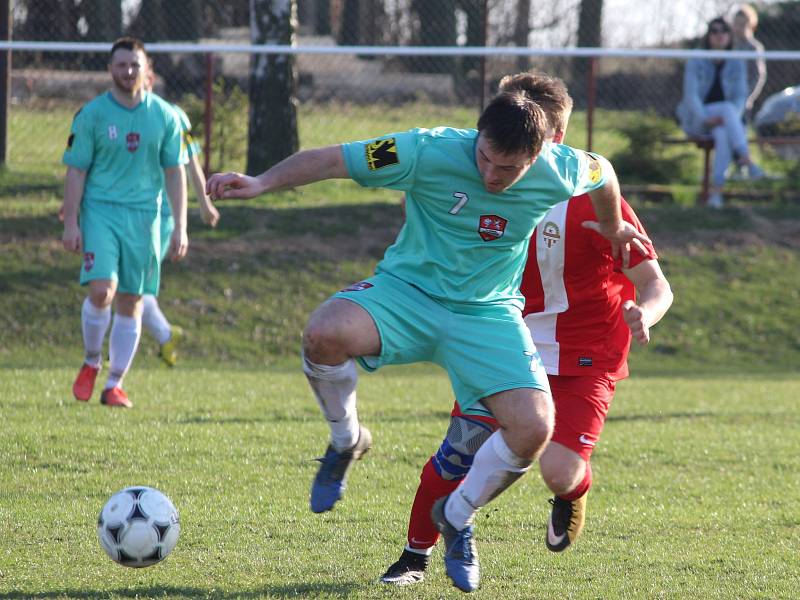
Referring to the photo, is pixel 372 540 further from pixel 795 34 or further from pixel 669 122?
pixel 795 34

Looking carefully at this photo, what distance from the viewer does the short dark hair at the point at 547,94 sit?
4.50 metres

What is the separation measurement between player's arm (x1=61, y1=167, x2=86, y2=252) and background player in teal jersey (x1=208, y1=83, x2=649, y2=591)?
3.97 m

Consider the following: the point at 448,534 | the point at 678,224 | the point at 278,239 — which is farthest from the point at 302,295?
the point at 448,534

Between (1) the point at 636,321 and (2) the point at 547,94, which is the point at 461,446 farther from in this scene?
(2) the point at 547,94

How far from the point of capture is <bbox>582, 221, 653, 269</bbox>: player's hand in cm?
455

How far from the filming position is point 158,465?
20.0ft

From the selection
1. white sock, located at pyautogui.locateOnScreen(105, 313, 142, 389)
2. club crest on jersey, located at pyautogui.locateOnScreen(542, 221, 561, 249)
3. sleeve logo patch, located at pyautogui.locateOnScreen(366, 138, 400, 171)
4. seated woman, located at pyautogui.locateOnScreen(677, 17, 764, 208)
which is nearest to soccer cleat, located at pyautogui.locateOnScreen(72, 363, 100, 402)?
white sock, located at pyautogui.locateOnScreen(105, 313, 142, 389)

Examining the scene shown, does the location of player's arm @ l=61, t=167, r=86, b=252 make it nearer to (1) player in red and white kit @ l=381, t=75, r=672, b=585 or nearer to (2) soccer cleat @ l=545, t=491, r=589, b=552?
(1) player in red and white kit @ l=381, t=75, r=672, b=585

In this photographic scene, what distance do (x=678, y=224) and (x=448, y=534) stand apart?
37.0 ft

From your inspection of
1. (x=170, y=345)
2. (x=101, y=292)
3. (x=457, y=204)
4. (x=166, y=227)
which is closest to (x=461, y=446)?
(x=457, y=204)

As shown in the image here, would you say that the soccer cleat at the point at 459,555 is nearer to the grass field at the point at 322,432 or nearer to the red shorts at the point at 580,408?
the grass field at the point at 322,432

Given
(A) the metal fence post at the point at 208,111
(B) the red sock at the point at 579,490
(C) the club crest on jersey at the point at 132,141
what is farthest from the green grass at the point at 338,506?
(A) the metal fence post at the point at 208,111

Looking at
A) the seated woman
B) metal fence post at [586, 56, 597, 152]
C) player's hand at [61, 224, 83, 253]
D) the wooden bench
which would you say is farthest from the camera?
the wooden bench

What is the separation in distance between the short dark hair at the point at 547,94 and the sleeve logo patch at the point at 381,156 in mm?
670
